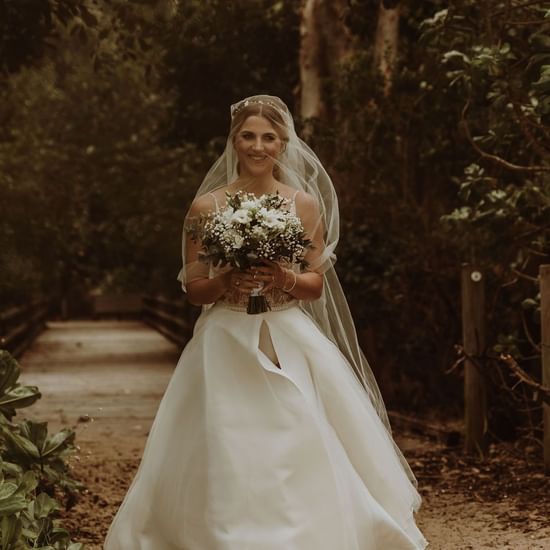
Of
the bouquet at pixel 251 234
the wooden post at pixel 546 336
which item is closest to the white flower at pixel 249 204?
the bouquet at pixel 251 234

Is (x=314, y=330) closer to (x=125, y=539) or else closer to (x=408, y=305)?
(x=125, y=539)

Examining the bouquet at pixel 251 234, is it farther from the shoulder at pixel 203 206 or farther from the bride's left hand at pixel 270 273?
the shoulder at pixel 203 206

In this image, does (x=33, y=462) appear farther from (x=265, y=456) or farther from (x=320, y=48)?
(x=320, y=48)

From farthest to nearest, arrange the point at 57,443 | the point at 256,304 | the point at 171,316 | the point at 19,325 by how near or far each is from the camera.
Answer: the point at 171,316
the point at 19,325
the point at 57,443
the point at 256,304

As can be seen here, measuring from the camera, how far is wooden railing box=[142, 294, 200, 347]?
60.8 feet

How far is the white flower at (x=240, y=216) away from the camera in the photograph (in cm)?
481

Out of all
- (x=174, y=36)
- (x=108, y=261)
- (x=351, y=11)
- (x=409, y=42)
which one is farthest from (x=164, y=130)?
(x=108, y=261)

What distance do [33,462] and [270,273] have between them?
2.26 metres

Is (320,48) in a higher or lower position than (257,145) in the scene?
higher

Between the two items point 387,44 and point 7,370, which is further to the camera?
point 387,44

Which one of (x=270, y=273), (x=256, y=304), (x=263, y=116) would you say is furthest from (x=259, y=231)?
(x=263, y=116)

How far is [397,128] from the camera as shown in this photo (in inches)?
472

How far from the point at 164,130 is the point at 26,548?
507 inches

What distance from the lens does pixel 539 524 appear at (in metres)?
6.55
